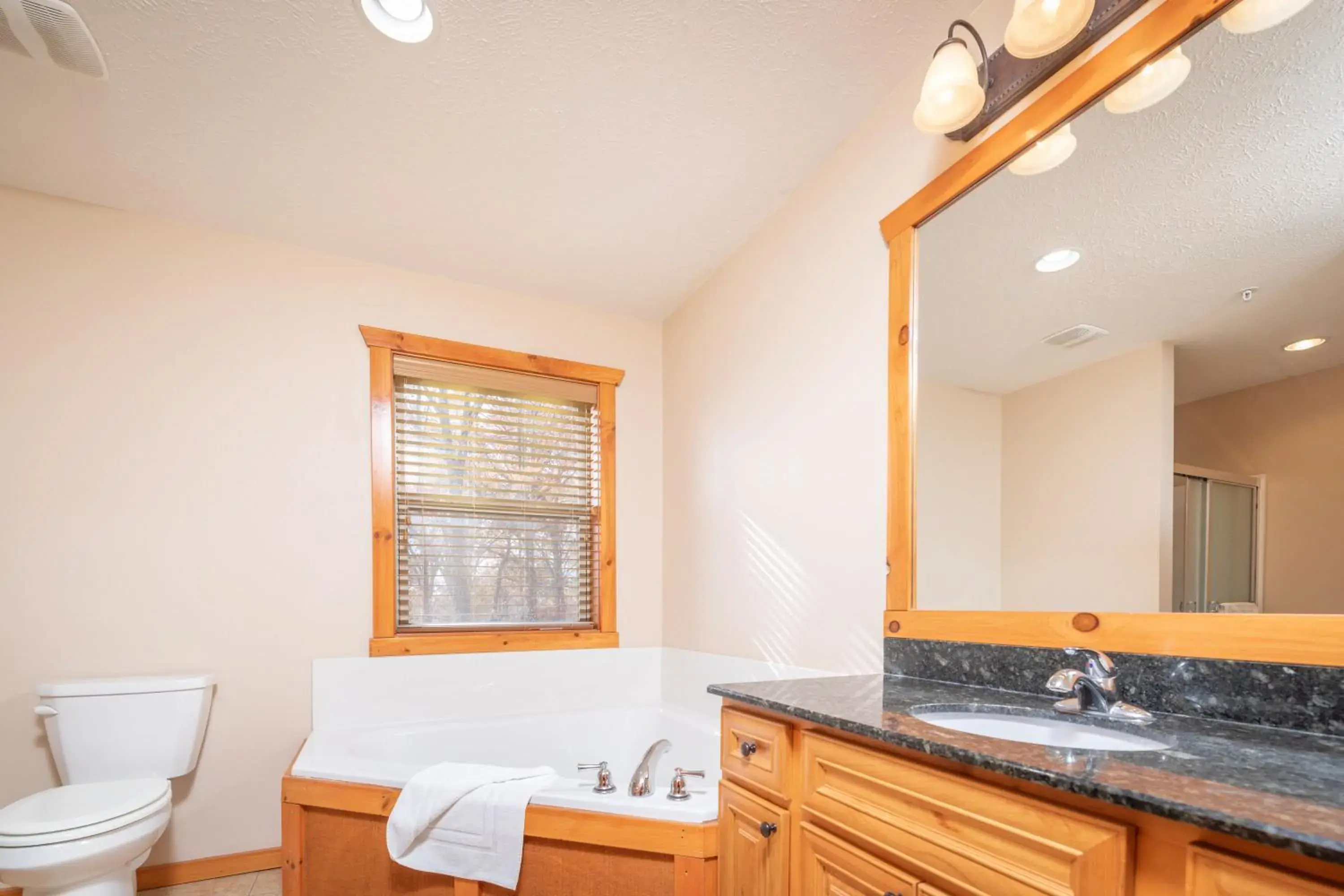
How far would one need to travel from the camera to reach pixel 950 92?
4.70ft

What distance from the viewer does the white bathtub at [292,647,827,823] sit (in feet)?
8.46

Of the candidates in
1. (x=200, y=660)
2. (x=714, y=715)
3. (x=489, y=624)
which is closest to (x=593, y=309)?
(x=489, y=624)

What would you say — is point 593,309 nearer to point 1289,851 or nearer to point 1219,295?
point 1219,295

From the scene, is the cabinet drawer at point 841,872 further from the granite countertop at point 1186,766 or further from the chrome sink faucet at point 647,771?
the chrome sink faucet at point 647,771

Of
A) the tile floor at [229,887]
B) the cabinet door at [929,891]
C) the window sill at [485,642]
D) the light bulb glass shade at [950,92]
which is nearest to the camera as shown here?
the cabinet door at [929,891]

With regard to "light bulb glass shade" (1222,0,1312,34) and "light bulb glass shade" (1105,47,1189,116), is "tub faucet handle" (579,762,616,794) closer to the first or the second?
"light bulb glass shade" (1105,47,1189,116)

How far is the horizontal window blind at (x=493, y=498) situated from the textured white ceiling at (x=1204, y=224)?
2.08m

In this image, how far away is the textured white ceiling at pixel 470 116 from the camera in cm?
166

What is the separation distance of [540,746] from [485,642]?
49 centimetres

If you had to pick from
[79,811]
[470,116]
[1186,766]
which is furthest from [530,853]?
[470,116]

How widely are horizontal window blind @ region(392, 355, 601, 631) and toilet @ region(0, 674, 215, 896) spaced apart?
31.4 inches

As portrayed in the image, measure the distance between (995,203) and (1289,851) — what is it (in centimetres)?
135

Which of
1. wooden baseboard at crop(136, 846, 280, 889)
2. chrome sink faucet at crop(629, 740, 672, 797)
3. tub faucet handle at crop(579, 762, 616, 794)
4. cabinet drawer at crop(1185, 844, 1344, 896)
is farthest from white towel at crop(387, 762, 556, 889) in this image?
cabinet drawer at crop(1185, 844, 1344, 896)

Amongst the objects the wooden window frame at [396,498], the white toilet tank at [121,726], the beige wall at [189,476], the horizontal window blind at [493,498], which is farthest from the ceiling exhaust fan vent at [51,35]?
the white toilet tank at [121,726]
